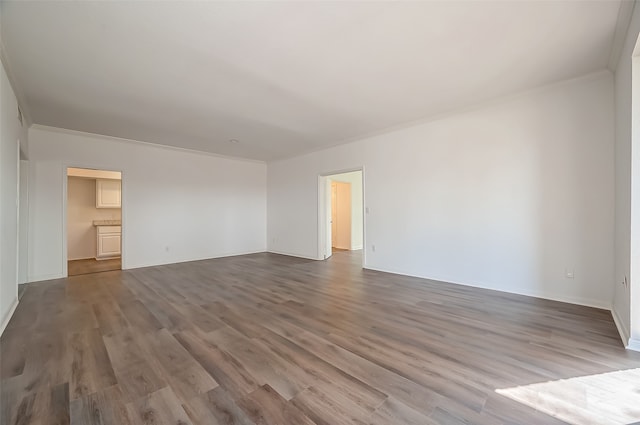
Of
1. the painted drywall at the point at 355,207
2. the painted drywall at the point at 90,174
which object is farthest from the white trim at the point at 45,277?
the painted drywall at the point at 355,207

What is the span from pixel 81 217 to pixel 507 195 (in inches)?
363

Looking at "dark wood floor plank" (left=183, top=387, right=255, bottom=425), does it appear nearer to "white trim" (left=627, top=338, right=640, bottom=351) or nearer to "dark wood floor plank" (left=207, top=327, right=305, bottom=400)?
"dark wood floor plank" (left=207, top=327, right=305, bottom=400)

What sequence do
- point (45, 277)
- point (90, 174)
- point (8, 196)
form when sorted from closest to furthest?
point (8, 196) < point (45, 277) < point (90, 174)

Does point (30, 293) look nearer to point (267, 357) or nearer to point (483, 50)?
point (267, 357)

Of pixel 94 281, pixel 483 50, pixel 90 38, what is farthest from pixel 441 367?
pixel 94 281

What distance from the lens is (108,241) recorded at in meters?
7.00

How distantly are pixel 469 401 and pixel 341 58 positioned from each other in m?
2.88

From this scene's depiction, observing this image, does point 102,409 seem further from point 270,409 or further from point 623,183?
point 623,183

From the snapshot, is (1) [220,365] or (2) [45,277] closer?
(1) [220,365]

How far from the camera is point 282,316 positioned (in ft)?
9.54

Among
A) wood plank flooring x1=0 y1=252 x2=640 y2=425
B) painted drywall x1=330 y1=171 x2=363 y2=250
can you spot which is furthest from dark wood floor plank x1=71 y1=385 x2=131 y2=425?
painted drywall x1=330 y1=171 x2=363 y2=250

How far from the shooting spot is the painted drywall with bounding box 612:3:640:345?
7.28ft

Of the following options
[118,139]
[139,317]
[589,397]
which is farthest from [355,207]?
[589,397]

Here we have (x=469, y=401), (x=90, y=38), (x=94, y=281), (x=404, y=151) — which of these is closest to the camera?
(x=469, y=401)
